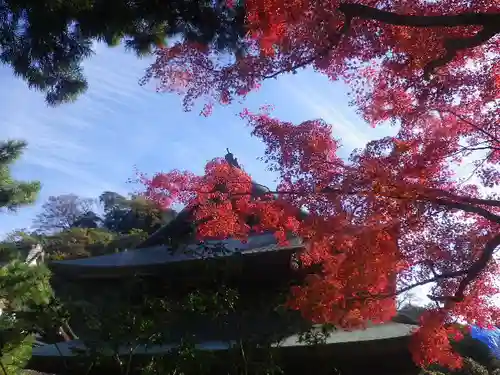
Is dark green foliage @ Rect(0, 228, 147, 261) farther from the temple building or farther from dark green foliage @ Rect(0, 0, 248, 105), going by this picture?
dark green foliage @ Rect(0, 0, 248, 105)

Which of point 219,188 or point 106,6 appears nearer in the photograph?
point 106,6

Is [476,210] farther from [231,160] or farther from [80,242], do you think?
[80,242]

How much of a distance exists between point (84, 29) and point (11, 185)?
7.44 meters

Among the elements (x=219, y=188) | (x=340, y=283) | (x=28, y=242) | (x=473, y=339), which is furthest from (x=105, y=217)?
(x=340, y=283)

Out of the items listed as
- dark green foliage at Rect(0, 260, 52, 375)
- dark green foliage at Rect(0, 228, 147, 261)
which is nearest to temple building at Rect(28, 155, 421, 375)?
dark green foliage at Rect(0, 260, 52, 375)

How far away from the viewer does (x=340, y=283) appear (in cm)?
670

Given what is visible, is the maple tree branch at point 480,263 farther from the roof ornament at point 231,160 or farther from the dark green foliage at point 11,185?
the dark green foliage at point 11,185

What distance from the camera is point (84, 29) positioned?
16.7 ft

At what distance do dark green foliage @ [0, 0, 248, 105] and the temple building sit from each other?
2.53 metres

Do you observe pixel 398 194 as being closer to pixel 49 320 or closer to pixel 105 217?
pixel 49 320

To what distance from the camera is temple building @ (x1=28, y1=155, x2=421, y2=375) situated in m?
4.68

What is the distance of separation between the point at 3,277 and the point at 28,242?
79.4 feet

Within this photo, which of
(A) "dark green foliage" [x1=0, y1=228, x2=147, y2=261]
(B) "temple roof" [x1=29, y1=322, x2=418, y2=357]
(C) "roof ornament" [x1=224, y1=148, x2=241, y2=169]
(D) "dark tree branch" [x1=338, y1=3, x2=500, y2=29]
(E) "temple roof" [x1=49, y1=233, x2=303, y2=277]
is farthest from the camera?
(A) "dark green foliage" [x1=0, y1=228, x2=147, y2=261]

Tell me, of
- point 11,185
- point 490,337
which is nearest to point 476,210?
point 11,185
